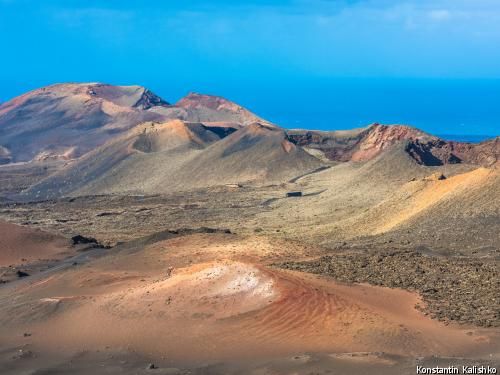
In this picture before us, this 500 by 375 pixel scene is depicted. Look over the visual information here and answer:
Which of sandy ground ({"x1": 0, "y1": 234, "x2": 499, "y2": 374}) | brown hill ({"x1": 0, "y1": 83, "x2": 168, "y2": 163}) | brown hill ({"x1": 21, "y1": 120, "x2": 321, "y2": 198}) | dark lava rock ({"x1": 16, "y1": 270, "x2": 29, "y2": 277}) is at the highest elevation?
brown hill ({"x1": 0, "y1": 83, "x2": 168, "y2": 163})

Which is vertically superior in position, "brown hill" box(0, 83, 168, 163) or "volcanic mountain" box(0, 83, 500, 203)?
"brown hill" box(0, 83, 168, 163)

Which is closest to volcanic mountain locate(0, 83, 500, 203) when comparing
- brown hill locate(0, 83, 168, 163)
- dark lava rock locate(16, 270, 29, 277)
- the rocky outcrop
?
brown hill locate(0, 83, 168, 163)

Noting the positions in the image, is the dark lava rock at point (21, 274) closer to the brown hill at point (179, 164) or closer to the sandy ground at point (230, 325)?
the sandy ground at point (230, 325)

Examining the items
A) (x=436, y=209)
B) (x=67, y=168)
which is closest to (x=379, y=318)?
(x=436, y=209)

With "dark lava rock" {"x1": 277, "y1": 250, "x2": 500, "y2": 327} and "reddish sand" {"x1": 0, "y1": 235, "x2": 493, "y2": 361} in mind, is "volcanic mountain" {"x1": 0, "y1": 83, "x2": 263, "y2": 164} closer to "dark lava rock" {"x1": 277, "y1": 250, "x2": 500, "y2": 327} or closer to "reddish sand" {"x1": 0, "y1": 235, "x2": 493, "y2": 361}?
"dark lava rock" {"x1": 277, "y1": 250, "x2": 500, "y2": 327}

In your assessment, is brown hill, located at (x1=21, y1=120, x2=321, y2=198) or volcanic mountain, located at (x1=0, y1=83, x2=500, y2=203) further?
brown hill, located at (x1=21, y1=120, x2=321, y2=198)

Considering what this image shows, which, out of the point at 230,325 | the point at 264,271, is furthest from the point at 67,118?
the point at 230,325

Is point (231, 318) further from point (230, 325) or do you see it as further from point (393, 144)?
point (393, 144)

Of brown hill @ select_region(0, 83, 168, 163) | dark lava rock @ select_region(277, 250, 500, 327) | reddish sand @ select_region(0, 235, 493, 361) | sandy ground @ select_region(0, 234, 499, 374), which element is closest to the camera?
sandy ground @ select_region(0, 234, 499, 374)
